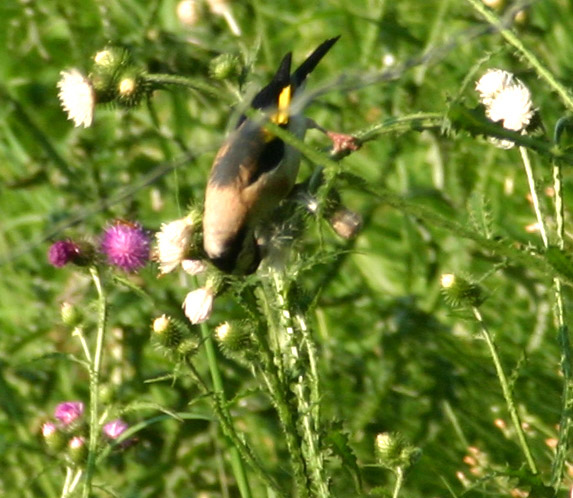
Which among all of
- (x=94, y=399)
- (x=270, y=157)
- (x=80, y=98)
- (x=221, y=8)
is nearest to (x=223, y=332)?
(x=94, y=399)

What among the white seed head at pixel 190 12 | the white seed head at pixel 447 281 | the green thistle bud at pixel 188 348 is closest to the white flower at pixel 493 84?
the white seed head at pixel 447 281

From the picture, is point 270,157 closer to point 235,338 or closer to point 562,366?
point 235,338

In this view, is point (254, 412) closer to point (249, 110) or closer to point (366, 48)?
point (366, 48)

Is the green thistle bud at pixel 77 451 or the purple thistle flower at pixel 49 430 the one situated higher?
the purple thistle flower at pixel 49 430

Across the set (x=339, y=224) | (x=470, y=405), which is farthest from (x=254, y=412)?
(x=339, y=224)

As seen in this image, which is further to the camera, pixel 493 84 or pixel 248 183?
pixel 248 183

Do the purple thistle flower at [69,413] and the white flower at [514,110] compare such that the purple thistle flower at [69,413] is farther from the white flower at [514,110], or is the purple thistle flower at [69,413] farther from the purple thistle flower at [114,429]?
the white flower at [514,110]
